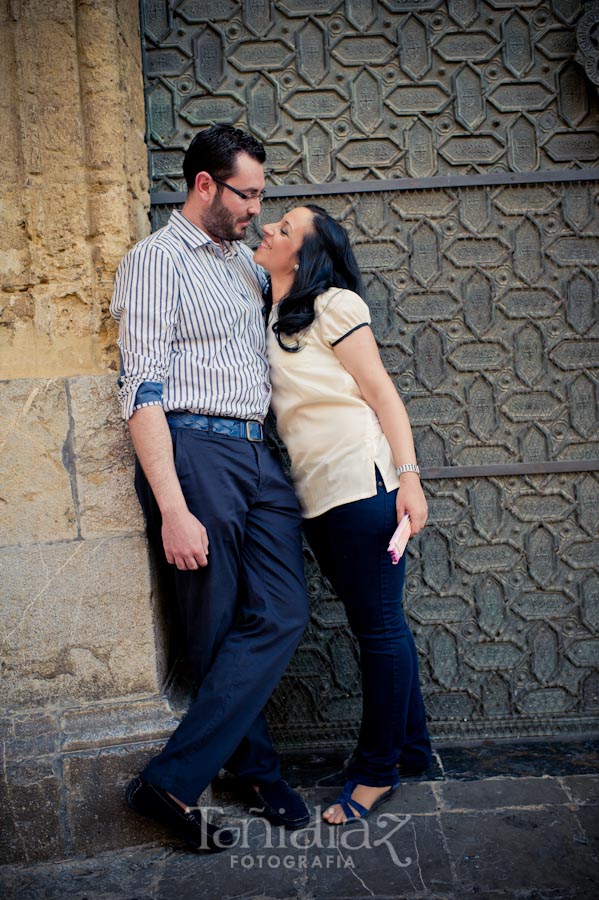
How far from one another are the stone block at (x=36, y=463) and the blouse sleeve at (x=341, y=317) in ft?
2.97

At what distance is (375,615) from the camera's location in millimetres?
2664

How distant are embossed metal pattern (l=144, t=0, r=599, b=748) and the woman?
544 millimetres

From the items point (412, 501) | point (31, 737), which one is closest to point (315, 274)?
point (412, 501)

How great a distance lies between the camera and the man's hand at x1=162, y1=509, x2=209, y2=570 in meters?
2.45

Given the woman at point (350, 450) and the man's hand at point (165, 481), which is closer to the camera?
the man's hand at point (165, 481)

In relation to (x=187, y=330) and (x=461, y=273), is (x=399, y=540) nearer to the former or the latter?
(x=187, y=330)

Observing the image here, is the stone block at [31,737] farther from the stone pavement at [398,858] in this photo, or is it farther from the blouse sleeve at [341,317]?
the blouse sleeve at [341,317]

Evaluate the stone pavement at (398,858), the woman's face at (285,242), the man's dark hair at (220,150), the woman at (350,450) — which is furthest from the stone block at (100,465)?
the stone pavement at (398,858)

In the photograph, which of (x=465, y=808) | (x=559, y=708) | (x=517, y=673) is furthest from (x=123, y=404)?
(x=559, y=708)

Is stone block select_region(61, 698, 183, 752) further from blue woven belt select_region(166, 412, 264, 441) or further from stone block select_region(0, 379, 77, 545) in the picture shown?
blue woven belt select_region(166, 412, 264, 441)

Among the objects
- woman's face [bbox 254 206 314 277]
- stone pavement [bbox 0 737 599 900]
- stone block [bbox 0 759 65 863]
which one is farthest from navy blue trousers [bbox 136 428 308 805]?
woman's face [bbox 254 206 314 277]

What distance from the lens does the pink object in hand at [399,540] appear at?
2449 mm

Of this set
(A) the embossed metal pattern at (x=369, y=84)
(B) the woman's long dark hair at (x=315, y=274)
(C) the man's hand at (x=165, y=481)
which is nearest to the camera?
(C) the man's hand at (x=165, y=481)

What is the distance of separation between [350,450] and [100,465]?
84cm
